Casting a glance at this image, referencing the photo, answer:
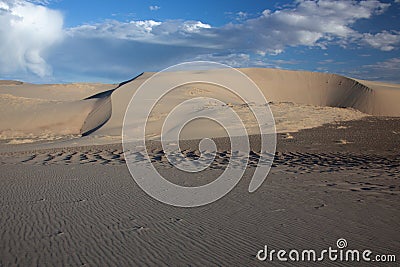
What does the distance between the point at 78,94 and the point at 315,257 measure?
204 feet

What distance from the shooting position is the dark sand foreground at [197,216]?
17.0 feet

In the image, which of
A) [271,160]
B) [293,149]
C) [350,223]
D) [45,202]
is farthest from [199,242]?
[293,149]

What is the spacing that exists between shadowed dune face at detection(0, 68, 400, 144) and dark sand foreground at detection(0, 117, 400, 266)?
10.1m

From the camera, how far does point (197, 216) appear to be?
6.98m

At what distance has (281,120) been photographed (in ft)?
73.7

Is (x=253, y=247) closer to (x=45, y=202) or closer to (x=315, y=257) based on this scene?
(x=315, y=257)

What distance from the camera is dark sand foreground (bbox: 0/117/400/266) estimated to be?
5.20 m
